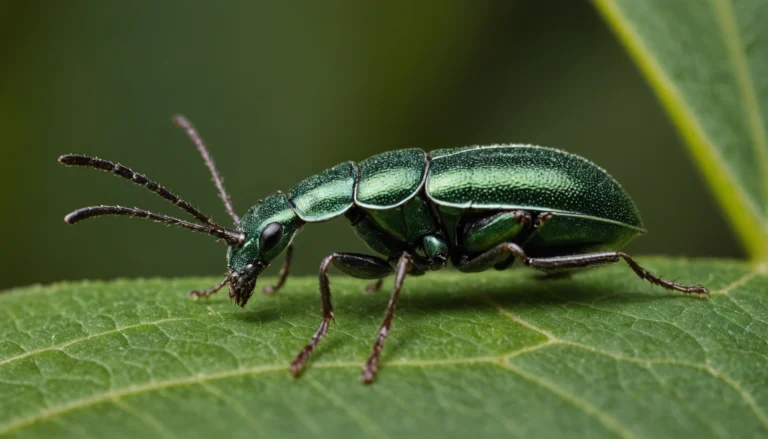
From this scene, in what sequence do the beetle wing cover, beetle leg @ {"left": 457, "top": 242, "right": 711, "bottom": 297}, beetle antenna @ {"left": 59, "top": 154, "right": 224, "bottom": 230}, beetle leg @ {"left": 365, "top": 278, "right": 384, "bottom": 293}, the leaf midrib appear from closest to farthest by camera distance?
beetle antenna @ {"left": 59, "top": 154, "right": 224, "bottom": 230} < beetle leg @ {"left": 457, "top": 242, "right": 711, "bottom": 297} < the beetle wing cover < the leaf midrib < beetle leg @ {"left": 365, "top": 278, "right": 384, "bottom": 293}

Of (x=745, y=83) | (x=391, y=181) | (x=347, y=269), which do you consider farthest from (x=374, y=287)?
(x=745, y=83)

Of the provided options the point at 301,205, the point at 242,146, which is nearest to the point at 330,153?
the point at 242,146

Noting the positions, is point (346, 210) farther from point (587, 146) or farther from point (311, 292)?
point (587, 146)

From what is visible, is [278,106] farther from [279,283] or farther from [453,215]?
[453,215]

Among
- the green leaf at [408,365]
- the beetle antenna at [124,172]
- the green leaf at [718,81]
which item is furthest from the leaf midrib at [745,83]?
the beetle antenna at [124,172]

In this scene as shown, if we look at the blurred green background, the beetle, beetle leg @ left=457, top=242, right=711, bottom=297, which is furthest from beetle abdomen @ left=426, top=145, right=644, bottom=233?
the blurred green background

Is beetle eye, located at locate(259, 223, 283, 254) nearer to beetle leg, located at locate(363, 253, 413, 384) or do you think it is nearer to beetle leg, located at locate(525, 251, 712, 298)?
beetle leg, located at locate(363, 253, 413, 384)

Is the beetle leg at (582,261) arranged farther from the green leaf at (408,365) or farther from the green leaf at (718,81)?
the green leaf at (718,81)
